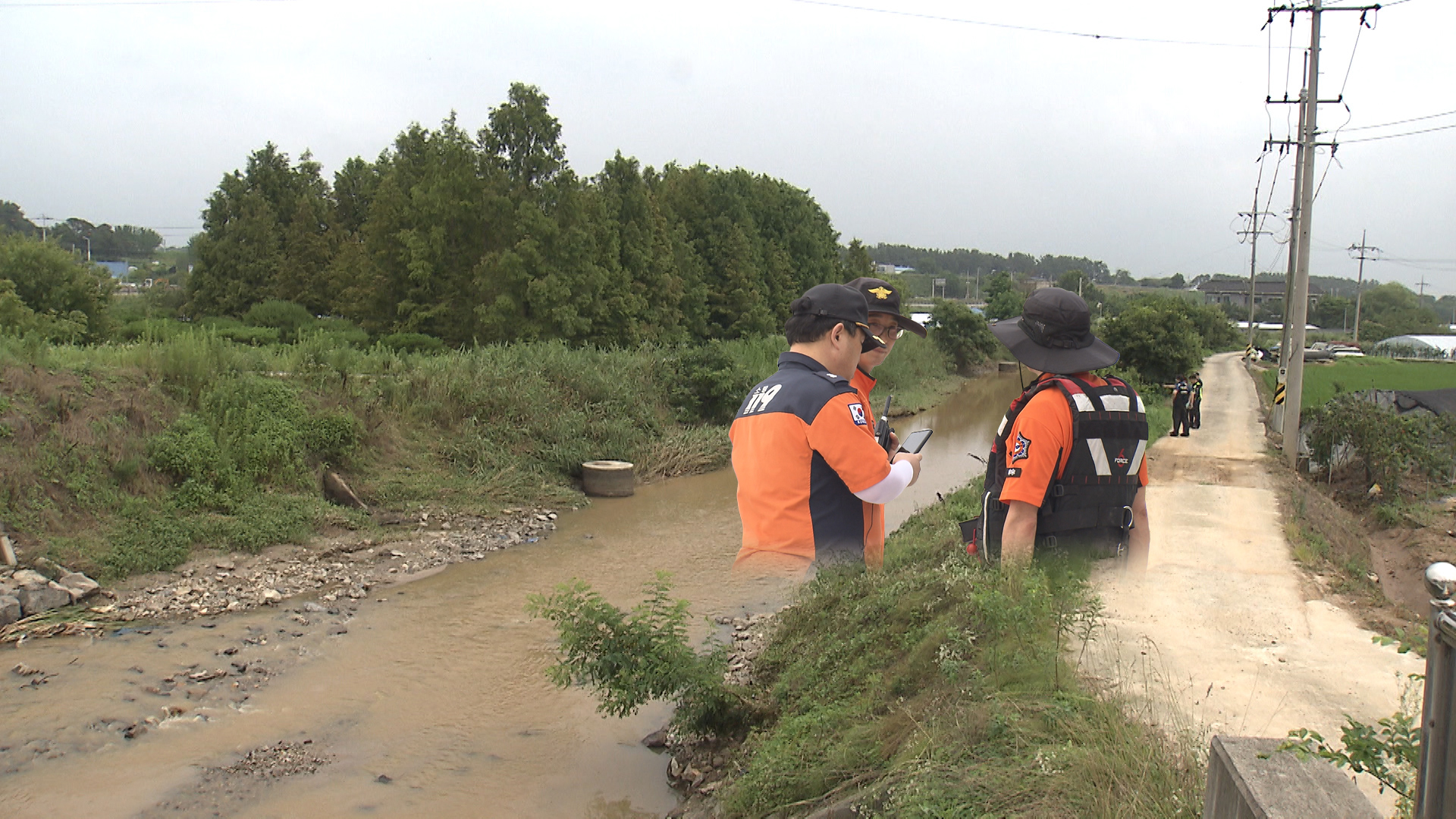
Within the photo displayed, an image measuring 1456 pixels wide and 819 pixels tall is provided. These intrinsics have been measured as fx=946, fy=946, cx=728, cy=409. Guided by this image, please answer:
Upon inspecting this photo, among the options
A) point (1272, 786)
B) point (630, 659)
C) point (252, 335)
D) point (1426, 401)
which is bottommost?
point (1426, 401)

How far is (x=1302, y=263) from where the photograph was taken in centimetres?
1900

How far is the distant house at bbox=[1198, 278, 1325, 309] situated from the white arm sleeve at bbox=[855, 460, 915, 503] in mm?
113911

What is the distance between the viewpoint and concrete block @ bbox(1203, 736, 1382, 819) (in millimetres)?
2115

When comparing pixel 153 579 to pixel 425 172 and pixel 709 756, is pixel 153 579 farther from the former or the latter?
pixel 425 172

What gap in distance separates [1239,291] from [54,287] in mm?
118444

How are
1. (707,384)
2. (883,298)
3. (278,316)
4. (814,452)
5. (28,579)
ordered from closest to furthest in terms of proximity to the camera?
(814,452)
(883,298)
(28,579)
(707,384)
(278,316)

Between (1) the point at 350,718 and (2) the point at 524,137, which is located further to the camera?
(2) the point at 524,137

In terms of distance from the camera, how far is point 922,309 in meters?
53.8

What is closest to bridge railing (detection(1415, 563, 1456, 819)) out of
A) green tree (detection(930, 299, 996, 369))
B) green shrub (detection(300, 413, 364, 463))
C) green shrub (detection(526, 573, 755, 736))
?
green shrub (detection(526, 573, 755, 736))

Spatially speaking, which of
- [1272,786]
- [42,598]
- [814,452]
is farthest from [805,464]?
[42,598]

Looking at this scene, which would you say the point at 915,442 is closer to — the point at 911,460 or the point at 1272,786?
the point at 911,460

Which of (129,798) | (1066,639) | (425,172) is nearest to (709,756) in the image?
(1066,639)

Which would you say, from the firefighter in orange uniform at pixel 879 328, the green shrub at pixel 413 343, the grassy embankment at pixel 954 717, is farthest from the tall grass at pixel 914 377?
the firefighter in orange uniform at pixel 879 328

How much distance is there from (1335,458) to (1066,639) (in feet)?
60.2
